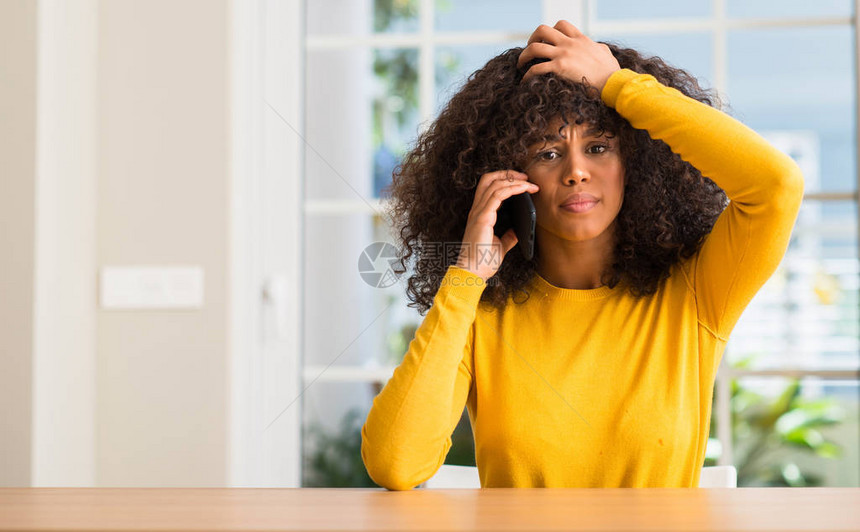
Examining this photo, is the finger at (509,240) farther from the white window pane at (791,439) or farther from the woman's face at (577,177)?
the white window pane at (791,439)

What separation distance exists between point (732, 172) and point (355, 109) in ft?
4.31

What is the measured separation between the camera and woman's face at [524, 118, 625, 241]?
1.07 m

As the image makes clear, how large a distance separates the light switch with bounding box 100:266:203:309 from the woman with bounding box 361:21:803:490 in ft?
2.88

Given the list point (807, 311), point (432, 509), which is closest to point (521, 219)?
point (432, 509)

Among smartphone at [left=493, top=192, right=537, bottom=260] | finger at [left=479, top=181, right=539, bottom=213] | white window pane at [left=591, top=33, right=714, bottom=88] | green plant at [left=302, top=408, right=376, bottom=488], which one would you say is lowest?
green plant at [left=302, top=408, right=376, bottom=488]

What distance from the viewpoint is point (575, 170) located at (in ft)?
3.47

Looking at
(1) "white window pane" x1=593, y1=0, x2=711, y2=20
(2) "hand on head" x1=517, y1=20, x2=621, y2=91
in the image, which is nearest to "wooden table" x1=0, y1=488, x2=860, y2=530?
(2) "hand on head" x1=517, y1=20, x2=621, y2=91

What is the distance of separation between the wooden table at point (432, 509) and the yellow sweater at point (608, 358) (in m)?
A: 0.20

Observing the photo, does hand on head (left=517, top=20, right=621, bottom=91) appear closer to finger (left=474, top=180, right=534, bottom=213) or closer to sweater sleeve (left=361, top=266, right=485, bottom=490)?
finger (left=474, top=180, right=534, bottom=213)

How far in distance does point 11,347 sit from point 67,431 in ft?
0.81

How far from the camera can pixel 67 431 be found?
5.67 ft

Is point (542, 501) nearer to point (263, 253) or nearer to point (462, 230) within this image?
point (462, 230)

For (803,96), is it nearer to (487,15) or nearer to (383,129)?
(487,15)

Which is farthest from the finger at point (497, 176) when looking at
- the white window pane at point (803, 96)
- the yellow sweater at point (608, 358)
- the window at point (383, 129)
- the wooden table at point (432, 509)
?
the white window pane at point (803, 96)
